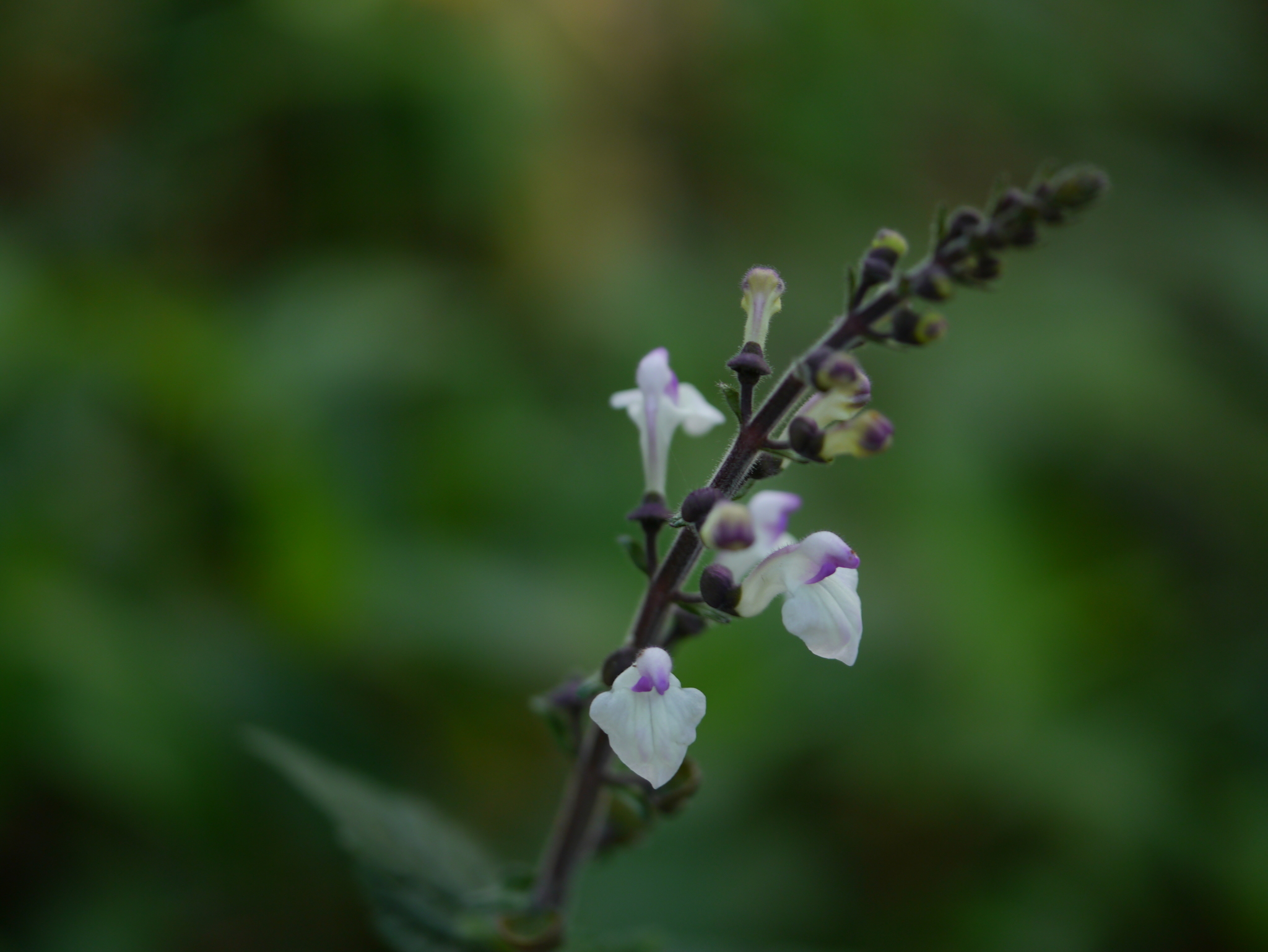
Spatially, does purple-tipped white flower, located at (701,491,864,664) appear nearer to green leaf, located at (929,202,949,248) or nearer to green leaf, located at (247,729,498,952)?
green leaf, located at (929,202,949,248)

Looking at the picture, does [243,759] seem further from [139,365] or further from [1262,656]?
[1262,656]

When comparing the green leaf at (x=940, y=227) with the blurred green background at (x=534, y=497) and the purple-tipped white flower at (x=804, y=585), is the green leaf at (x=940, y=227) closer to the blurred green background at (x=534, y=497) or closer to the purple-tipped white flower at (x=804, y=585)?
the purple-tipped white flower at (x=804, y=585)

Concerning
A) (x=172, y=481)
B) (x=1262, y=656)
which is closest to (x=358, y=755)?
(x=172, y=481)

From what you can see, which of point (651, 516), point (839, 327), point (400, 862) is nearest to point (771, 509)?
point (651, 516)

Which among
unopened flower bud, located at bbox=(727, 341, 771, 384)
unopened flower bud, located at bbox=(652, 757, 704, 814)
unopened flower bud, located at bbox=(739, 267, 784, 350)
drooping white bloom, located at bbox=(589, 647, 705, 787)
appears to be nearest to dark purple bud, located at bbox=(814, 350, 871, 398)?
unopened flower bud, located at bbox=(727, 341, 771, 384)

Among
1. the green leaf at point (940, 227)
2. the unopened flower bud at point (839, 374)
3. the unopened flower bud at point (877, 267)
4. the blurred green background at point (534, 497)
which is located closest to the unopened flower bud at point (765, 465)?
the unopened flower bud at point (839, 374)

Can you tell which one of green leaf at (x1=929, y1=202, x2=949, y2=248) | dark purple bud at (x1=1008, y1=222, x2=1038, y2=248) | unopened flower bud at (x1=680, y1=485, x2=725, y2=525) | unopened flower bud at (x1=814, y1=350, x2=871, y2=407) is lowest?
unopened flower bud at (x1=680, y1=485, x2=725, y2=525)

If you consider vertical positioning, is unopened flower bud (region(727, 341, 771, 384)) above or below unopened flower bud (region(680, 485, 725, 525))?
above
